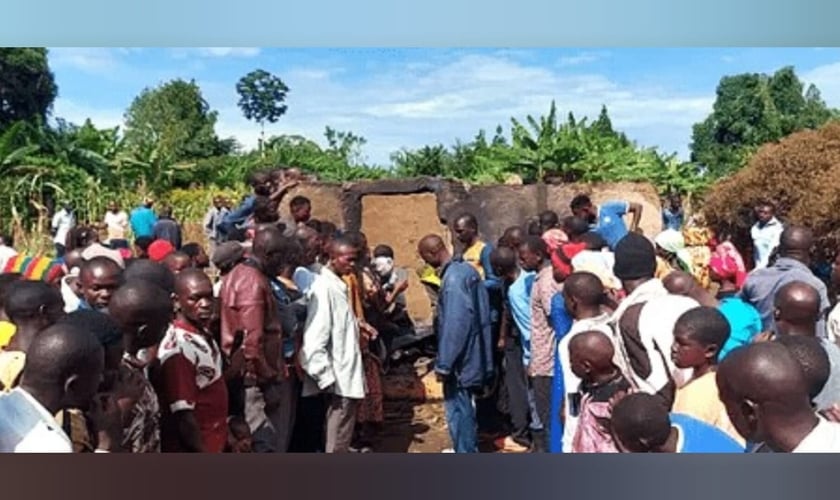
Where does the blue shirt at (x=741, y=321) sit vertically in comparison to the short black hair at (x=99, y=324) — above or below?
below

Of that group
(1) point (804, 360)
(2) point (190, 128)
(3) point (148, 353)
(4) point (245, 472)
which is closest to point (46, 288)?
(3) point (148, 353)

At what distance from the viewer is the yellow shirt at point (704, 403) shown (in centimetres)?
314

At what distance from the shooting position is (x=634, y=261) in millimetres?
4402

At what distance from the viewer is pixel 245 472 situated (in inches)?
146

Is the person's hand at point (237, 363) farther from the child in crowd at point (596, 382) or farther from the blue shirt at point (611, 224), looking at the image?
the blue shirt at point (611, 224)

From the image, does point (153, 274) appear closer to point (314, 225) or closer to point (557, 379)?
point (557, 379)

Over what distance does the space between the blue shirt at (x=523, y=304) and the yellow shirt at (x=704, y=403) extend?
2.18 m

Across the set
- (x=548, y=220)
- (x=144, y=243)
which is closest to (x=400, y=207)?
(x=548, y=220)

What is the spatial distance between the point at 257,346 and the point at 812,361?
2363 mm

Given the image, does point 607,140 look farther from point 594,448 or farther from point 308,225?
point 594,448

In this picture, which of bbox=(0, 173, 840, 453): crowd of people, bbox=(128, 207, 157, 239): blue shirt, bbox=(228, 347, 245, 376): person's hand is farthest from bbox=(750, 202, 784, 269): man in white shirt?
bbox=(128, 207, 157, 239): blue shirt

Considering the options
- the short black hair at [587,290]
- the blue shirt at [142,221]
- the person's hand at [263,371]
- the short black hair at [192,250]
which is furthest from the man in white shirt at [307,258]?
the blue shirt at [142,221]

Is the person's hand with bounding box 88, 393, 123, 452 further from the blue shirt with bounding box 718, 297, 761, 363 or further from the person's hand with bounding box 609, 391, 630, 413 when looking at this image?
the blue shirt with bounding box 718, 297, 761, 363

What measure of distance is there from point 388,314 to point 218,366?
3.21m
